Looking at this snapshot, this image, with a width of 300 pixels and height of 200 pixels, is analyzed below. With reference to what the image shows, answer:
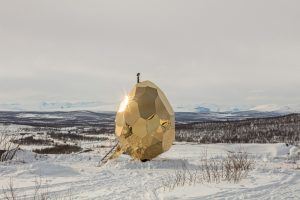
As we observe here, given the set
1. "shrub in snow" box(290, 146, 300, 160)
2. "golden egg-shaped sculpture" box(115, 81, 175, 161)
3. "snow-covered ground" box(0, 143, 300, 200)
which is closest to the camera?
"snow-covered ground" box(0, 143, 300, 200)

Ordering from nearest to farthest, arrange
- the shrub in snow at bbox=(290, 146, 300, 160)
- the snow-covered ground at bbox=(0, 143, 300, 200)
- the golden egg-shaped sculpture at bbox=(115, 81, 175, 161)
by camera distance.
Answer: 1. the snow-covered ground at bbox=(0, 143, 300, 200)
2. the golden egg-shaped sculpture at bbox=(115, 81, 175, 161)
3. the shrub in snow at bbox=(290, 146, 300, 160)

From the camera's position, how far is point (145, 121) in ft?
53.4

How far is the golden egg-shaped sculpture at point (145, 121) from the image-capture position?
1631 centimetres

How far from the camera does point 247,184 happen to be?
33.3ft

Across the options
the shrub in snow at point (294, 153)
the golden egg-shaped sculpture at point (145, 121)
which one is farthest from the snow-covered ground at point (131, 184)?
the shrub in snow at point (294, 153)

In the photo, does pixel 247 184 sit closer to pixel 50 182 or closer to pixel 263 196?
pixel 263 196

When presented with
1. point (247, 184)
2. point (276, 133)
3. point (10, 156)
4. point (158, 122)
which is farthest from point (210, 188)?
point (276, 133)

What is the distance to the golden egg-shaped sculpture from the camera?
16312 millimetres

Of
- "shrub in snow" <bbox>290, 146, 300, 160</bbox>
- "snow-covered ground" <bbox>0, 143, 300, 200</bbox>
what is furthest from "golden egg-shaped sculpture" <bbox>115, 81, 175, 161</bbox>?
"shrub in snow" <bbox>290, 146, 300, 160</bbox>

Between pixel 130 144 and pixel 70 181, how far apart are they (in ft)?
14.8

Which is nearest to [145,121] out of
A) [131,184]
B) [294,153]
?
[131,184]

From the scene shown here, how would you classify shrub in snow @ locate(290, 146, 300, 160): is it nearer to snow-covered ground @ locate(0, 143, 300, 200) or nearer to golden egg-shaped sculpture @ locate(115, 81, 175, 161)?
snow-covered ground @ locate(0, 143, 300, 200)

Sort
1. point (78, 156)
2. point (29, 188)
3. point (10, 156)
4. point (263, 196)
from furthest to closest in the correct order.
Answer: point (78, 156), point (10, 156), point (29, 188), point (263, 196)

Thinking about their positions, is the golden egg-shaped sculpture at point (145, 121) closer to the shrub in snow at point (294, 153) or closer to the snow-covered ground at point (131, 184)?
the snow-covered ground at point (131, 184)
